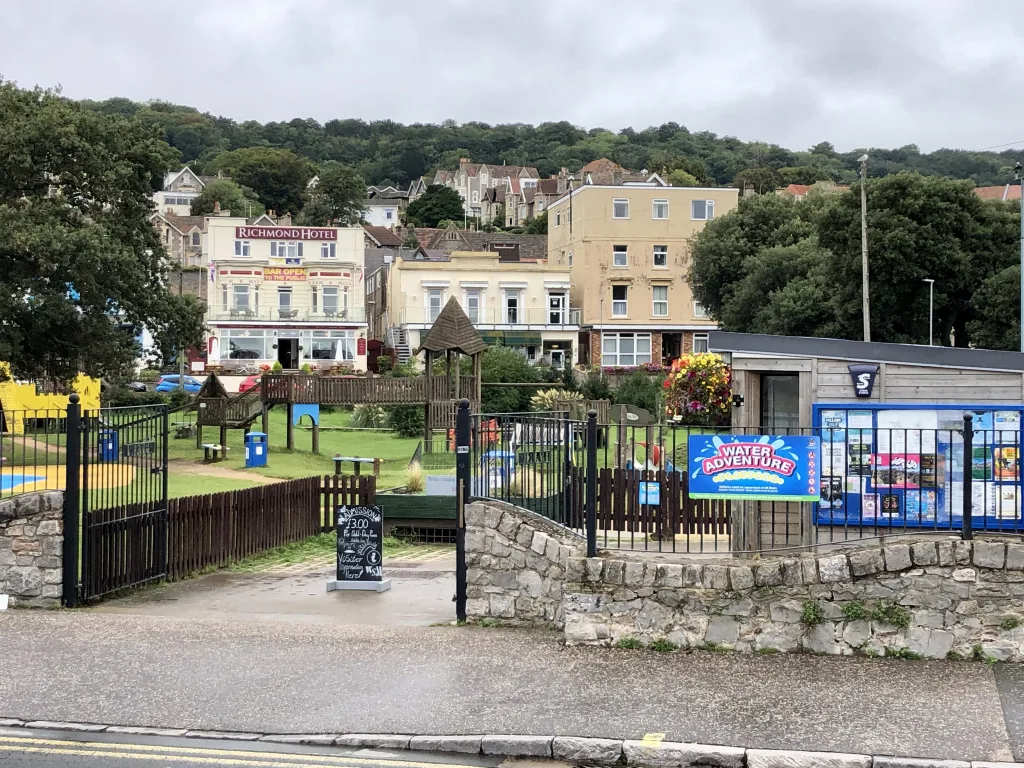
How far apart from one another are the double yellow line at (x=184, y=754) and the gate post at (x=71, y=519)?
16.3ft

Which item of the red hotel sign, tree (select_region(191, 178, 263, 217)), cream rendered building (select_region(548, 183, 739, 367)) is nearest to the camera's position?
the red hotel sign

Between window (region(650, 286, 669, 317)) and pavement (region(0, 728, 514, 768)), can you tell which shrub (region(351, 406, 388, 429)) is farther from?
pavement (region(0, 728, 514, 768))

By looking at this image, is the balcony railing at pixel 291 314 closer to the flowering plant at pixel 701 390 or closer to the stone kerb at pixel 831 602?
the flowering plant at pixel 701 390

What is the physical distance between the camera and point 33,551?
42.2 feet

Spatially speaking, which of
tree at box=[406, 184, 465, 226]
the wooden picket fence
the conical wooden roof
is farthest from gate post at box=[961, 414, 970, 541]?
tree at box=[406, 184, 465, 226]

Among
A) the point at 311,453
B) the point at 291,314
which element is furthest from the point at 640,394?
the point at 291,314

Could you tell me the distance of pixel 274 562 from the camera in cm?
1852

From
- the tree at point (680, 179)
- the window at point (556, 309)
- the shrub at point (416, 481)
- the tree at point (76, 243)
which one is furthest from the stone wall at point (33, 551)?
the tree at point (680, 179)

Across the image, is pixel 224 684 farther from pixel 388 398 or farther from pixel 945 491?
pixel 388 398

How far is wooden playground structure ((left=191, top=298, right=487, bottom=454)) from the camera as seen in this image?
128ft

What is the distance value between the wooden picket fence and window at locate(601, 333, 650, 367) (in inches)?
1941

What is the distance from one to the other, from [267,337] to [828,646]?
193ft

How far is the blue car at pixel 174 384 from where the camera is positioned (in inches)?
2395

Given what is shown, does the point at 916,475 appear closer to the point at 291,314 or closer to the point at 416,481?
the point at 416,481
